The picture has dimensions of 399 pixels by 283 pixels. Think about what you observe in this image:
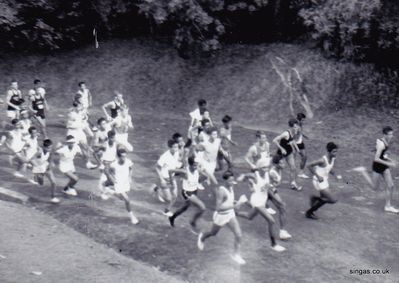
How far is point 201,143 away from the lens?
12688 mm

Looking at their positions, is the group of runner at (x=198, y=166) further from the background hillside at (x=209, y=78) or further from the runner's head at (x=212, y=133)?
the background hillside at (x=209, y=78)

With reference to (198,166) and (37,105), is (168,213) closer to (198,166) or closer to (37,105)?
(198,166)

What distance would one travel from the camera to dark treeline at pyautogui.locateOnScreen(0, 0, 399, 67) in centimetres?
2047

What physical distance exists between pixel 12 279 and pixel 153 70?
16.8m

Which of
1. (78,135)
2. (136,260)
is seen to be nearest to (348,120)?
(78,135)

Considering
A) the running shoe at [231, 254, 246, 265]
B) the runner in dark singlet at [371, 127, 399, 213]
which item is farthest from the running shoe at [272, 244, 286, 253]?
the runner in dark singlet at [371, 127, 399, 213]

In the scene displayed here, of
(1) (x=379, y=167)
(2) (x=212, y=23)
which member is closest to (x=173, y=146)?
(1) (x=379, y=167)

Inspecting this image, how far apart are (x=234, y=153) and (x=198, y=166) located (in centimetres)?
537

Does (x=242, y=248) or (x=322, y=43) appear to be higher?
(x=322, y=43)

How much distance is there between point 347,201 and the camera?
13.3m

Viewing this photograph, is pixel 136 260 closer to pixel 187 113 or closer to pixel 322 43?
pixel 187 113

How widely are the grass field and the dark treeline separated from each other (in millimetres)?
903

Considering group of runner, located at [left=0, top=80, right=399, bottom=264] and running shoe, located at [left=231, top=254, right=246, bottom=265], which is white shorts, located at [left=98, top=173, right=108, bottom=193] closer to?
group of runner, located at [left=0, top=80, right=399, bottom=264]

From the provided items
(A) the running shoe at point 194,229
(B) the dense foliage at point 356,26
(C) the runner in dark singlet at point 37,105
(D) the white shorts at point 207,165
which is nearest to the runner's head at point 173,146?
(D) the white shorts at point 207,165
